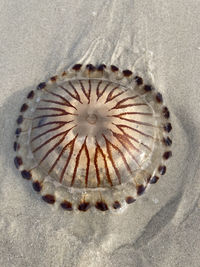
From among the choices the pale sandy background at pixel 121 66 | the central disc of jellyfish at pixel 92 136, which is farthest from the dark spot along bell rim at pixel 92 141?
the pale sandy background at pixel 121 66

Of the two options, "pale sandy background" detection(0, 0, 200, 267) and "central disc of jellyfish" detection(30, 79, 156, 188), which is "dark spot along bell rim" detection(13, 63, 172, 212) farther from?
"pale sandy background" detection(0, 0, 200, 267)

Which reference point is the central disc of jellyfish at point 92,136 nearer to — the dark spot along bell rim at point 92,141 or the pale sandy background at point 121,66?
the dark spot along bell rim at point 92,141

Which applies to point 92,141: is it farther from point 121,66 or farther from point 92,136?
point 121,66

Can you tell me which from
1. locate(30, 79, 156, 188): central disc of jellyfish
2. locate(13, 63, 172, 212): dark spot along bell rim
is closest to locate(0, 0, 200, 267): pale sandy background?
locate(13, 63, 172, 212): dark spot along bell rim

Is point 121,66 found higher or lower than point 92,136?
higher

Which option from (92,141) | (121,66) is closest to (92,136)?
(92,141)
